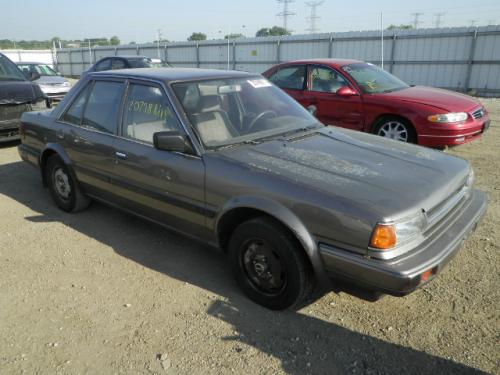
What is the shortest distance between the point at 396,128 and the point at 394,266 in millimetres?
4727

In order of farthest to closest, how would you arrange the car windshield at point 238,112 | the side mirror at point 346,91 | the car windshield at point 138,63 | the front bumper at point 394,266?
the car windshield at point 138,63, the side mirror at point 346,91, the car windshield at point 238,112, the front bumper at point 394,266

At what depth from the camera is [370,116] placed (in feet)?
22.3

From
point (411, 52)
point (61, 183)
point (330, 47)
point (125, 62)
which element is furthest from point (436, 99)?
point (330, 47)

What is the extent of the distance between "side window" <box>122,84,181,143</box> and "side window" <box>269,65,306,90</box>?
4.39 meters

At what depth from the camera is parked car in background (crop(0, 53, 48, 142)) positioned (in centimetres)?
765

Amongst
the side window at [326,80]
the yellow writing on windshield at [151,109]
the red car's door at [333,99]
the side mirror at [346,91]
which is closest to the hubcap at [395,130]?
the red car's door at [333,99]

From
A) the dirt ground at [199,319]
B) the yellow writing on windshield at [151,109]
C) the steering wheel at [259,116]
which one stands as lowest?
the dirt ground at [199,319]

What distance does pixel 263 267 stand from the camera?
2.95m

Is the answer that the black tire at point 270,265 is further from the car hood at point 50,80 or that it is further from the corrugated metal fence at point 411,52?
the corrugated metal fence at point 411,52

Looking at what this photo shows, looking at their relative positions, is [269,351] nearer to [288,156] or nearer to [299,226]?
[299,226]

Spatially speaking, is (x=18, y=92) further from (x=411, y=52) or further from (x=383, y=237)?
(x=411, y=52)

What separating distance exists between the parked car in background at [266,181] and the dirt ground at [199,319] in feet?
1.10

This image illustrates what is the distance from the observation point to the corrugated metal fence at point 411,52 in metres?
15.7

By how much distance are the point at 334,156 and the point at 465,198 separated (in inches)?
42.2
